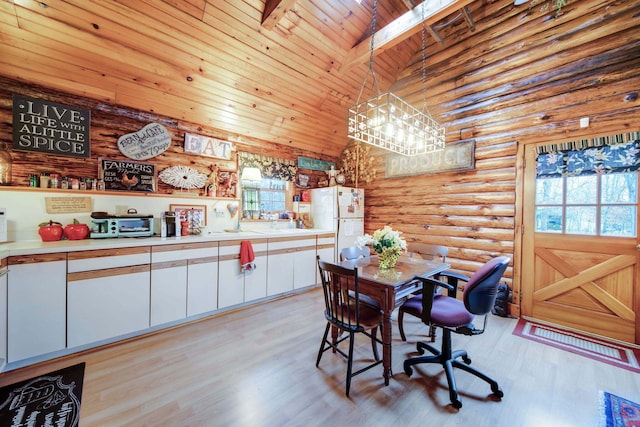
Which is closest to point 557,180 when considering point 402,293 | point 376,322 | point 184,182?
point 402,293

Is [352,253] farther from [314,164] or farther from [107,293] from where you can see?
[314,164]

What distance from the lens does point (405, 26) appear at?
2.96 meters

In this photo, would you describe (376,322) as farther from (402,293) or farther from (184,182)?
(184,182)

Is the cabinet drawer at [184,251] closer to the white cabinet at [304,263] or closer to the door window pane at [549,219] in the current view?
the white cabinet at [304,263]

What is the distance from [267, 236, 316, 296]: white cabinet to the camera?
356 centimetres

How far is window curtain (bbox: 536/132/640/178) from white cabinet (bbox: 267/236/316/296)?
324 centimetres

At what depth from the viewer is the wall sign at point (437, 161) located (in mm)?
3529

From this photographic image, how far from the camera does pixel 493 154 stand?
11.0ft

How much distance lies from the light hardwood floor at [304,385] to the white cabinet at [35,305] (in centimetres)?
19

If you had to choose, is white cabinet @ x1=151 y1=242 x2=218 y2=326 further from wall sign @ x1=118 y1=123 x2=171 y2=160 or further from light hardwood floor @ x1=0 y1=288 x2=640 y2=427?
wall sign @ x1=118 y1=123 x2=171 y2=160

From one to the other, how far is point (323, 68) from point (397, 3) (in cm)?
134

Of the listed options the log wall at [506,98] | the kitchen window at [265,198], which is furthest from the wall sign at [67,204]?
the log wall at [506,98]

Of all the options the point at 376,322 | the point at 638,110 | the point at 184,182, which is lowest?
the point at 376,322

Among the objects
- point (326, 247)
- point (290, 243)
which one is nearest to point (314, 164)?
point (326, 247)
